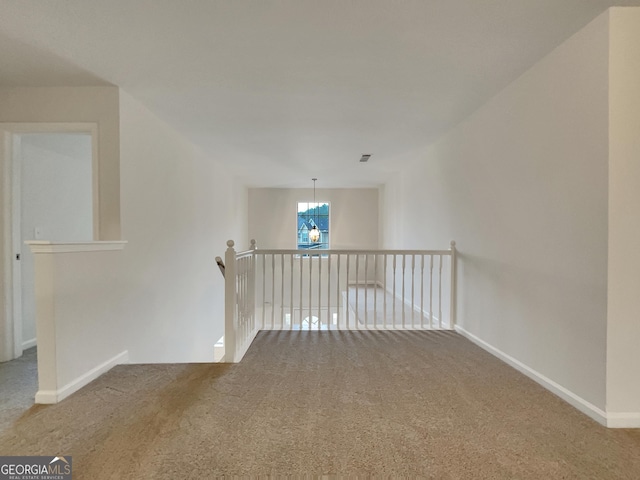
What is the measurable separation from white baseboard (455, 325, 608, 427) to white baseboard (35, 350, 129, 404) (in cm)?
310

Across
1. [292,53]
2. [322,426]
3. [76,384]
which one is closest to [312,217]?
[292,53]

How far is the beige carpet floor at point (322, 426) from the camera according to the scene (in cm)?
141

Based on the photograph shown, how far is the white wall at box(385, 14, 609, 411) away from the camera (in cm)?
180

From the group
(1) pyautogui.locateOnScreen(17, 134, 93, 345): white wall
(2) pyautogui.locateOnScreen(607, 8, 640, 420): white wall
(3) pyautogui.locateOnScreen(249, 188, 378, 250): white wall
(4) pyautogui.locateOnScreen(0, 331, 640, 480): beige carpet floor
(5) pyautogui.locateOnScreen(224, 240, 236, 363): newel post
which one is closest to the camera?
(4) pyautogui.locateOnScreen(0, 331, 640, 480): beige carpet floor

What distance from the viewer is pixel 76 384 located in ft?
6.91

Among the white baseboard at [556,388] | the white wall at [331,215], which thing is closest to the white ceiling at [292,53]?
the white baseboard at [556,388]

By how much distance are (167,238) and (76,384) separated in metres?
1.79

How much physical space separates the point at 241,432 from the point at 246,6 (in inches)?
87.6

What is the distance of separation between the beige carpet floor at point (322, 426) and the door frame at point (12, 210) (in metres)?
1.22

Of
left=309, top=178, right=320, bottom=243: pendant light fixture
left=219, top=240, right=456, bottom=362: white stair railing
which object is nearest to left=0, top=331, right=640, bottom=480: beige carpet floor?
left=219, top=240, right=456, bottom=362: white stair railing

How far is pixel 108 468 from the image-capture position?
4.57 ft

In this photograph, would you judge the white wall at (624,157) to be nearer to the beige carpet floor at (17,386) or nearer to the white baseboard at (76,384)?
the white baseboard at (76,384)

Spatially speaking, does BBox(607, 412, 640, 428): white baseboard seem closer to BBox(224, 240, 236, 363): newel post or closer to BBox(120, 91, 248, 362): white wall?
BBox(224, 240, 236, 363): newel post

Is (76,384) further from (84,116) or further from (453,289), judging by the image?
(453,289)
